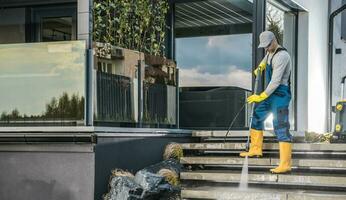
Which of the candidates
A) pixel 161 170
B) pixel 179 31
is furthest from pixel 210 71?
pixel 161 170

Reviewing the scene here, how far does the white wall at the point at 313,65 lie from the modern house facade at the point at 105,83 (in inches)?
1.4

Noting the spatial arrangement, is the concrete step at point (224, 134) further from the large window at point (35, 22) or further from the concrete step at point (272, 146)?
the large window at point (35, 22)

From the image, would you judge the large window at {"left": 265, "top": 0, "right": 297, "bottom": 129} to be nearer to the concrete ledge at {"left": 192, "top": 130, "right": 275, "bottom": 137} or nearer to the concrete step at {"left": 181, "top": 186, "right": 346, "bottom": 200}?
the concrete ledge at {"left": 192, "top": 130, "right": 275, "bottom": 137}

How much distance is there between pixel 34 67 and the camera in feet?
22.4

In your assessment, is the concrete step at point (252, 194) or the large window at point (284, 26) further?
the large window at point (284, 26)

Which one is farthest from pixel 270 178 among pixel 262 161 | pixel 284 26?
pixel 284 26

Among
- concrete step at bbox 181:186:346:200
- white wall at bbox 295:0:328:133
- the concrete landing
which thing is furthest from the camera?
white wall at bbox 295:0:328:133

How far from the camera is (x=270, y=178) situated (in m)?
6.84

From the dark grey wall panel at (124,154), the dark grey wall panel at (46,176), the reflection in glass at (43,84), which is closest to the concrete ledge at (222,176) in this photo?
the dark grey wall panel at (124,154)

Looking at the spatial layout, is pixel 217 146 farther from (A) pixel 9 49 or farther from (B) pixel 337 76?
(B) pixel 337 76

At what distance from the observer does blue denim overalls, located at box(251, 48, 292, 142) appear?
6684 millimetres

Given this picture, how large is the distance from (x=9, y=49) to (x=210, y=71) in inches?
189

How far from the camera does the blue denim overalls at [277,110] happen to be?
6.68 m

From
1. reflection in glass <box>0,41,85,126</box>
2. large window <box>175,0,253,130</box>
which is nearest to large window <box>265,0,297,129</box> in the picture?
large window <box>175,0,253,130</box>
